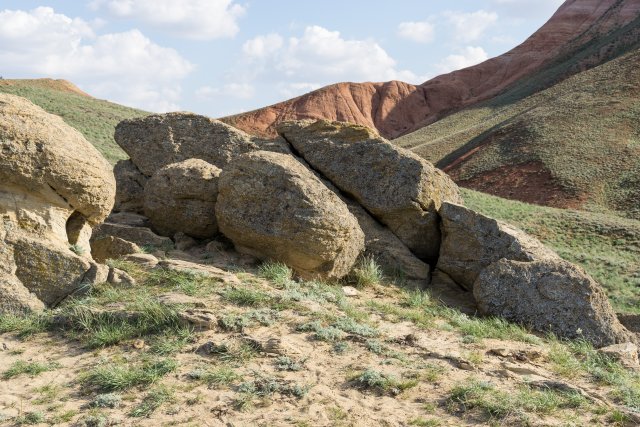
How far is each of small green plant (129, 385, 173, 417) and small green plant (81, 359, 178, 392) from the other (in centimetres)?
23

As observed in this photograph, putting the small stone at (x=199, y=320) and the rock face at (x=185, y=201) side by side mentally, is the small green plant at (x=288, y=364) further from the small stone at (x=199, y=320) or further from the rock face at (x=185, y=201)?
the rock face at (x=185, y=201)

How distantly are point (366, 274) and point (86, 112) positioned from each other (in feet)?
131

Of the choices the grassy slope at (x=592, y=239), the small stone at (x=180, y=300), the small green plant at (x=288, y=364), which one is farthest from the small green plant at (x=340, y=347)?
the grassy slope at (x=592, y=239)

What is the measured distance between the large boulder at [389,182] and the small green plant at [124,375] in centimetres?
653

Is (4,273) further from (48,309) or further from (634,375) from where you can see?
(634,375)

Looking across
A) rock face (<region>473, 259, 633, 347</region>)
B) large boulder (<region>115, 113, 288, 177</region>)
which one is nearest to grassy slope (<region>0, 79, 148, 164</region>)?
large boulder (<region>115, 113, 288, 177</region>)

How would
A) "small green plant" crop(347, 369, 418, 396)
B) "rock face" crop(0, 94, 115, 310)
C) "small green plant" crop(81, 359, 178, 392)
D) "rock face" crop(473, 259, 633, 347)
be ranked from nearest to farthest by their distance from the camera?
"small green plant" crop(81, 359, 178, 392), "small green plant" crop(347, 369, 418, 396), "rock face" crop(0, 94, 115, 310), "rock face" crop(473, 259, 633, 347)

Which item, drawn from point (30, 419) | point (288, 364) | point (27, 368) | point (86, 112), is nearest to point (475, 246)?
point (288, 364)

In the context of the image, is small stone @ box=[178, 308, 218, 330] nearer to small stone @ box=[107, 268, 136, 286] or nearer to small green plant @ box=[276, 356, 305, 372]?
small green plant @ box=[276, 356, 305, 372]

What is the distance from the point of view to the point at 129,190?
13.1 m

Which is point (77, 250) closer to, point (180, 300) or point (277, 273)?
point (180, 300)

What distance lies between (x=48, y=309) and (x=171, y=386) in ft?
9.12

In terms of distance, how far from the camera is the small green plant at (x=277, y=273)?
9711 mm

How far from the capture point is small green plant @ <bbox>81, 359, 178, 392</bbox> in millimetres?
6582
